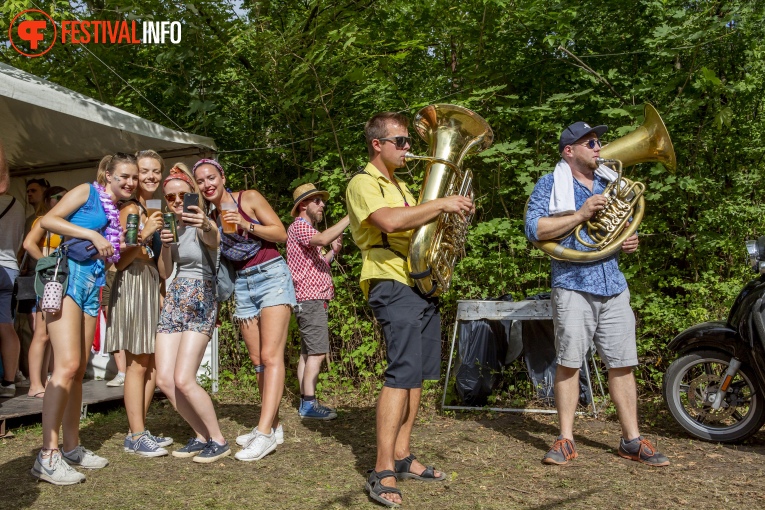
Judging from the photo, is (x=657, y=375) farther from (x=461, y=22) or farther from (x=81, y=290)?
(x=81, y=290)

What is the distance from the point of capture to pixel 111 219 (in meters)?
4.26

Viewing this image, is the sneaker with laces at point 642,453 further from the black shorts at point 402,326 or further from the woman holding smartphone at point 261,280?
the woman holding smartphone at point 261,280

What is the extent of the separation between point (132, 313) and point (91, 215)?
0.78 m

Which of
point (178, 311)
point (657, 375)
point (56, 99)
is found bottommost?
point (657, 375)

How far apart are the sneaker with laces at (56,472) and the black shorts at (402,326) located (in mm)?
1873

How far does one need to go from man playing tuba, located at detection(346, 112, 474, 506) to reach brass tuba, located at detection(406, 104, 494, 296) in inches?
4.4

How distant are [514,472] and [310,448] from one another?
1.39 meters

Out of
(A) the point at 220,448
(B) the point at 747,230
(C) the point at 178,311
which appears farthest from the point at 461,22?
(A) the point at 220,448

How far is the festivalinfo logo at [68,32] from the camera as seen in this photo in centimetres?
808

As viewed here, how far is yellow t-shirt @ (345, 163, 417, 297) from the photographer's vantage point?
3605 millimetres

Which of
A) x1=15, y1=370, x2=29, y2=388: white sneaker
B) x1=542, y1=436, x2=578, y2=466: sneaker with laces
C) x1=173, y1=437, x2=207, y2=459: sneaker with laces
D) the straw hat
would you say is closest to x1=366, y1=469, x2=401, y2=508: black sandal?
x1=542, y1=436, x2=578, y2=466: sneaker with laces

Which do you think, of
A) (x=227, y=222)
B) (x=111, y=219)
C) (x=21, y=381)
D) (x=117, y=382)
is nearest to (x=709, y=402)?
(x=227, y=222)

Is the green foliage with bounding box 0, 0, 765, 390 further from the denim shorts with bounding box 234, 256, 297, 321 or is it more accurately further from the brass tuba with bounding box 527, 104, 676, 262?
the denim shorts with bounding box 234, 256, 297, 321

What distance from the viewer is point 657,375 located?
6.01 metres
